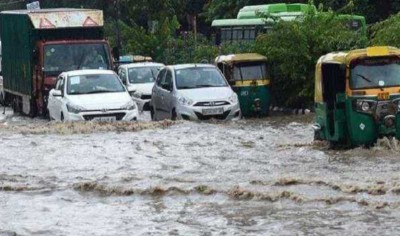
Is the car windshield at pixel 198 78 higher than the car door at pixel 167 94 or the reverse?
higher

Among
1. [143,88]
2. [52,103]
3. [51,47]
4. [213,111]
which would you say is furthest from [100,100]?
[143,88]

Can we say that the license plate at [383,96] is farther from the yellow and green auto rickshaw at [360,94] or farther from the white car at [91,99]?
the white car at [91,99]

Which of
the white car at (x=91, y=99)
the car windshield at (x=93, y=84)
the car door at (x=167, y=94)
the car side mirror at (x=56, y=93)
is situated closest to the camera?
the white car at (x=91, y=99)

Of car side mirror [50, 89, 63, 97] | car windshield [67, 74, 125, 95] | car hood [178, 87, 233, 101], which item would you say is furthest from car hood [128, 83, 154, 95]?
car hood [178, 87, 233, 101]

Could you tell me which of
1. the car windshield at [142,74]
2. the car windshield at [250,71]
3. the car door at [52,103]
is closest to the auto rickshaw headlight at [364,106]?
the car door at [52,103]

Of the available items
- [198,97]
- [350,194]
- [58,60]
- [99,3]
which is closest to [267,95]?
[198,97]

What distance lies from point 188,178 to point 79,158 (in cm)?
357

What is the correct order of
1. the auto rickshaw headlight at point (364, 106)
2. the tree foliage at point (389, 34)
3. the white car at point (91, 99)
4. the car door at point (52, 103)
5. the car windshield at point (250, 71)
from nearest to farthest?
the auto rickshaw headlight at point (364, 106) → the white car at point (91, 99) → the car door at point (52, 103) → the tree foliage at point (389, 34) → the car windshield at point (250, 71)

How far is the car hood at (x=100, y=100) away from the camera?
985 inches

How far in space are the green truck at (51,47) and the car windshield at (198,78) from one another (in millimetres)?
3971

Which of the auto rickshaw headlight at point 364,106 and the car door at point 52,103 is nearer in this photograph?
the auto rickshaw headlight at point 364,106

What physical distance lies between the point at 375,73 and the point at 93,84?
919 centimetres

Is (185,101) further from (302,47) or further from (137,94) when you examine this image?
(137,94)

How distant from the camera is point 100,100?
993 inches
